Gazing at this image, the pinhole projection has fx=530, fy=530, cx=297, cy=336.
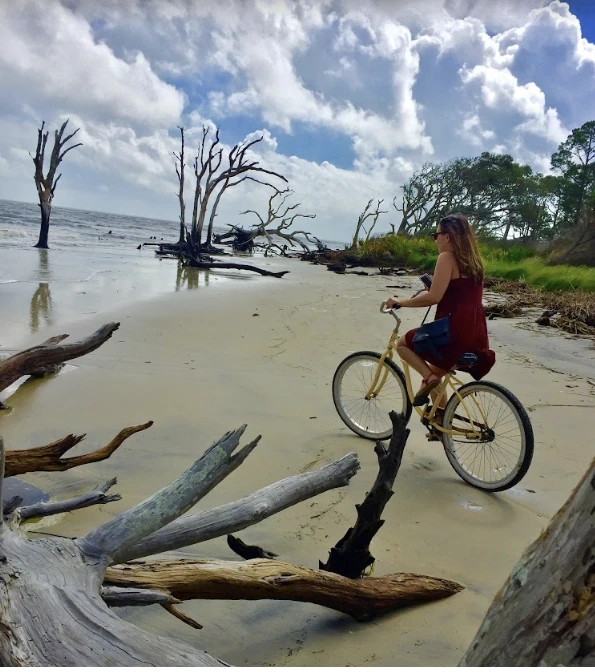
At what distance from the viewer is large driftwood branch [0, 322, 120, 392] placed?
3.68 metres

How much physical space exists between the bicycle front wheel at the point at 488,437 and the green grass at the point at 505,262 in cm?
859

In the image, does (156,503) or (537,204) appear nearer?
(156,503)

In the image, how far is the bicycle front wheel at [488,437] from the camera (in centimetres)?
309

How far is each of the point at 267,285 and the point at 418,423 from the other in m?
9.30

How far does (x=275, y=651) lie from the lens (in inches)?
68.2

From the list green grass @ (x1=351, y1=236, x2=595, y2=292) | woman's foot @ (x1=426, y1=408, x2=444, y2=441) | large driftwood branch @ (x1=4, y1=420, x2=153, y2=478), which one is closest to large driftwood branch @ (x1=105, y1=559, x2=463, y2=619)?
large driftwood branch @ (x1=4, y1=420, x2=153, y2=478)

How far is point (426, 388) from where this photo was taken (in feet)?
11.6

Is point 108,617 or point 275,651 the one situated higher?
point 108,617

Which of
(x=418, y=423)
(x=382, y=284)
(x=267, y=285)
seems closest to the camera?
(x=418, y=423)

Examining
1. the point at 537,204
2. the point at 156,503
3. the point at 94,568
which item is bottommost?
the point at 94,568

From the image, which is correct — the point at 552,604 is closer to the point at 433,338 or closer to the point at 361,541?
the point at 361,541

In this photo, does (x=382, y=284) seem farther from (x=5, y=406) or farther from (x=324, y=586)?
(x=324, y=586)

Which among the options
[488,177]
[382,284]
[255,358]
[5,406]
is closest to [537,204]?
[488,177]

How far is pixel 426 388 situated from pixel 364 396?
692 millimetres
